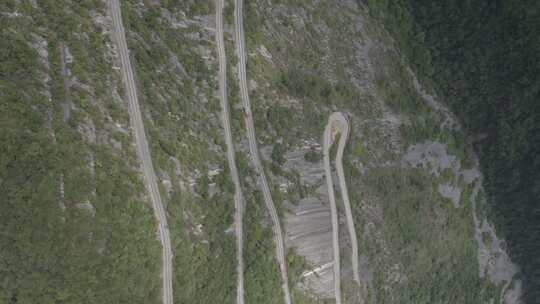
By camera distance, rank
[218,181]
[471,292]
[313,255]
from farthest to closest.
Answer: [471,292], [313,255], [218,181]

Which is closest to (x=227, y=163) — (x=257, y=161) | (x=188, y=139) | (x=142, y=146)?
(x=257, y=161)

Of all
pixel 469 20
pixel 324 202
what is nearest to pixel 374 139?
pixel 324 202

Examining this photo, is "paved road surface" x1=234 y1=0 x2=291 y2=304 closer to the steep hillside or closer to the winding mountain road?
the steep hillside

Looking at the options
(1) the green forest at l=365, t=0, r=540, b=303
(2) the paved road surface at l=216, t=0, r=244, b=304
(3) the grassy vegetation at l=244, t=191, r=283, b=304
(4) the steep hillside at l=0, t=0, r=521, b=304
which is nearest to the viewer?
(4) the steep hillside at l=0, t=0, r=521, b=304

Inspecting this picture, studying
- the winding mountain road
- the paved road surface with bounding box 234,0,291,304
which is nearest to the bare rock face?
the winding mountain road

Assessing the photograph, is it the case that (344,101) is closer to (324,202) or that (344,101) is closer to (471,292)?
(324,202)

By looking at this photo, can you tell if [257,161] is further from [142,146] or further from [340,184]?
[142,146]
